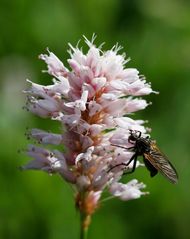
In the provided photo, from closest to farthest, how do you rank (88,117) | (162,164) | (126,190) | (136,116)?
(88,117)
(162,164)
(126,190)
(136,116)

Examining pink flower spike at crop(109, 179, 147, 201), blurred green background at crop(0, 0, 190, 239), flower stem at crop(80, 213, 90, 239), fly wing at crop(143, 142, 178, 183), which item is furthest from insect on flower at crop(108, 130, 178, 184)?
blurred green background at crop(0, 0, 190, 239)

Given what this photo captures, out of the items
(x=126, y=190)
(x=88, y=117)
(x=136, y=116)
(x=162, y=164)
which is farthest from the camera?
(x=136, y=116)

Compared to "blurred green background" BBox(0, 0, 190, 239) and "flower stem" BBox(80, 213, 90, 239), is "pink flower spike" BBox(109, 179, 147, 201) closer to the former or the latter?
"flower stem" BBox(80, 213, 90, 239)

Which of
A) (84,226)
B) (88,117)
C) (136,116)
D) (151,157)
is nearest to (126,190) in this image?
(151,157)

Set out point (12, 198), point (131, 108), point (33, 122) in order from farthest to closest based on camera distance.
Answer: point (33, 122)
point (12, 198)
point (131, 108)

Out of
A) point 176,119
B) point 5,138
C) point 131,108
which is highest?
point 176,119

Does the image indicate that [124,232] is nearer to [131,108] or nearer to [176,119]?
[176,119]

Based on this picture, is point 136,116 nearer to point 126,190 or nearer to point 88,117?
point 126,190

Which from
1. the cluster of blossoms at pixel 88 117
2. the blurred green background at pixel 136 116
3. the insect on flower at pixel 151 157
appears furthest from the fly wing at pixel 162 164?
the blurred green background at pixel 136 116

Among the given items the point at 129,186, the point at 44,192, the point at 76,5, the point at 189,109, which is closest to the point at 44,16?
the point at 76,5
